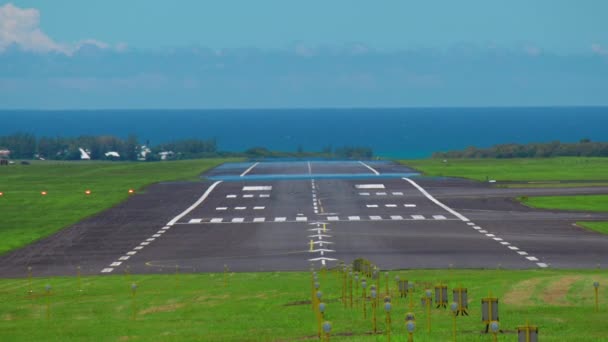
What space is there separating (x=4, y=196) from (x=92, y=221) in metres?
21.1

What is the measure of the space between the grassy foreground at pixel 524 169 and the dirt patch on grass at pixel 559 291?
2358 inches

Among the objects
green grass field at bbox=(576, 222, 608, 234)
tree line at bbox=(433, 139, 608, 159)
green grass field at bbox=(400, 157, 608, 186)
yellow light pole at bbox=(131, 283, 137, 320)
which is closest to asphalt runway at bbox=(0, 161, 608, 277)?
green grass field at bbox=(576, 222, 608, 234)

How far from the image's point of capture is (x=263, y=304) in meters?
28.1

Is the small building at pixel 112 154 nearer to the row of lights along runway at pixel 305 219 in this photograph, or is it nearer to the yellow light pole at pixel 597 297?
the row of lights along runway at pixel 305 219

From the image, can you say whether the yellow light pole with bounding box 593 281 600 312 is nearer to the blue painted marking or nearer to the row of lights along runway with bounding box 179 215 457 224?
the row of lights along runway with bounding box 179 215 457 224

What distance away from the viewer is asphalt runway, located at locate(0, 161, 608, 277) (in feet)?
139

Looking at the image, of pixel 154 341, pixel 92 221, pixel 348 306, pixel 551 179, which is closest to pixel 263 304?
pixel 348 306

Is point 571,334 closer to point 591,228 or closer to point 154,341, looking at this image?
point 154,341

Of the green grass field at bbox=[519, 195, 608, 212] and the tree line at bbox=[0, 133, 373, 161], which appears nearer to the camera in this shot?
the green grass field at bbox=[519, 195, 608, 212]

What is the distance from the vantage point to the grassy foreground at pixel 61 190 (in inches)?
2306

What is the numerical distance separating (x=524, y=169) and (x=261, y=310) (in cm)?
7723

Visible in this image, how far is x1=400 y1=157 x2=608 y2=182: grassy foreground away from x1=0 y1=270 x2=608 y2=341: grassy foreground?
54.1m

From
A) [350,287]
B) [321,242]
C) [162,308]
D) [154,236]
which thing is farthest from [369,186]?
[350,287]

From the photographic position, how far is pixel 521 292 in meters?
26.5
